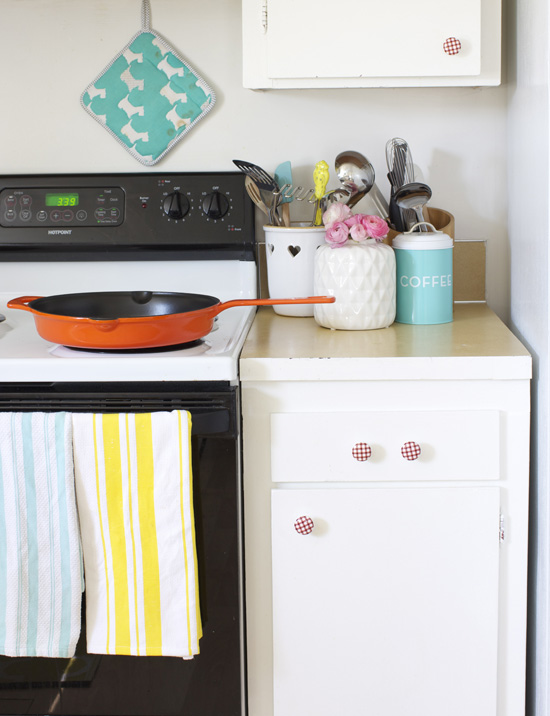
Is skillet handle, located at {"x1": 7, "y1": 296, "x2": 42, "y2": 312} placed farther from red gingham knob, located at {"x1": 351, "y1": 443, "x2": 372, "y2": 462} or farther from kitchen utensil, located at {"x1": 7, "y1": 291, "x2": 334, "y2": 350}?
red gingham knob, located at {"x1": 351, "y1": 443, "x2": 372, "y2": 462}

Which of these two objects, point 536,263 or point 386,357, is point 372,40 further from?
point 386,357

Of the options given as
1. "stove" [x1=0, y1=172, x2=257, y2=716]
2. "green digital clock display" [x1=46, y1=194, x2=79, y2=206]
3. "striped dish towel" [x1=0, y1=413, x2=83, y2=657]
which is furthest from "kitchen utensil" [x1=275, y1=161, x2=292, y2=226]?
"striped dish towel" [x1=0, y1=413, x2=83, y2=657]

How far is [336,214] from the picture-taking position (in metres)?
1.58

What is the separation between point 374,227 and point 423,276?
144mm

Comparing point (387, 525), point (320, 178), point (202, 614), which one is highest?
point (320, 178)

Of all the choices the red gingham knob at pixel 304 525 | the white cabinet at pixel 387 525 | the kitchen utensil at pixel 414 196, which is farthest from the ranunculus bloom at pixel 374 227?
the red gingham knob at pixel 304 525

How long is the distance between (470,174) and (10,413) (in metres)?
1.14

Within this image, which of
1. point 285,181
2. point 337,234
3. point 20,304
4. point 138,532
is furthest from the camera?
point 285,181

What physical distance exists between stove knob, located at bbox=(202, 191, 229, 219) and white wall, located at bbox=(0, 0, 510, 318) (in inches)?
4.0

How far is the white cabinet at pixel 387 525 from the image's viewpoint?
54.3 inches

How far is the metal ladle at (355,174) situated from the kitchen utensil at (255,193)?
170mm

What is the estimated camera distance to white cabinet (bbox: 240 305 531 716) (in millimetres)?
1379

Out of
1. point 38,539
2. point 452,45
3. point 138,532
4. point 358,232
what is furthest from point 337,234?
point 38,539

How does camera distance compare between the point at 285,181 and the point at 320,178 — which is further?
the point at 285,181
